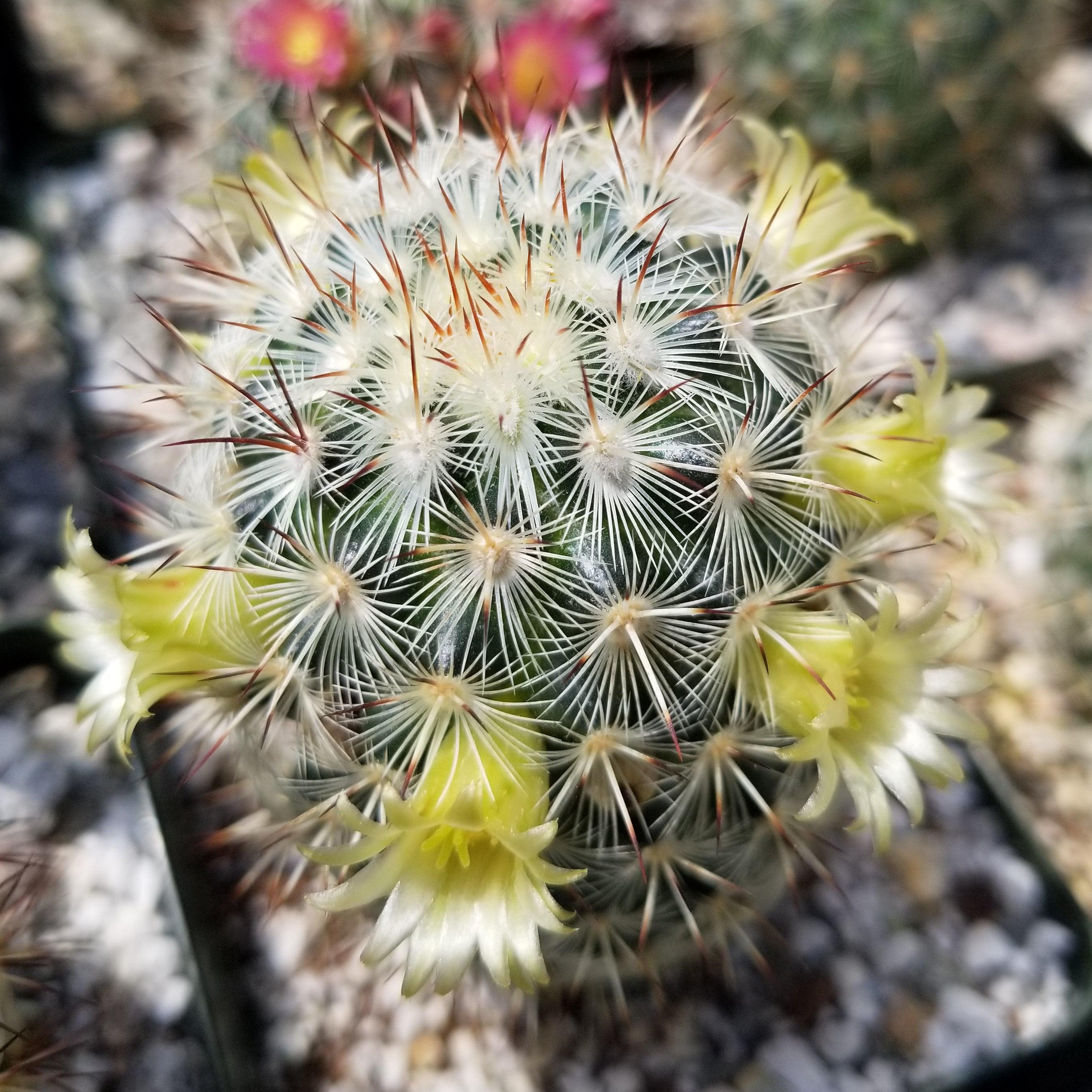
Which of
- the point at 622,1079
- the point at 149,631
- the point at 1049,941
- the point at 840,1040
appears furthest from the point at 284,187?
the point at 1049,941

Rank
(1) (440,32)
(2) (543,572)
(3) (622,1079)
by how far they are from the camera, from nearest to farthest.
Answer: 1. (2) (543,572)
2. (3) (622,1079)
3. (1) (440,32)

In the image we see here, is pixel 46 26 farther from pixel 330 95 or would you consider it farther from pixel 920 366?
pixel 920 366

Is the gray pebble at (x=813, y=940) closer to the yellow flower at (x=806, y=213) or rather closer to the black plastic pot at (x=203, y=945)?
the black plastic pot at (x=203, y=945)

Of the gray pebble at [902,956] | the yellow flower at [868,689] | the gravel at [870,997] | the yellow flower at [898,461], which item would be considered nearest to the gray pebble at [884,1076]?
the gravel at [870,997]

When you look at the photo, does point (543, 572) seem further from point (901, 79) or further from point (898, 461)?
point (901, 79)

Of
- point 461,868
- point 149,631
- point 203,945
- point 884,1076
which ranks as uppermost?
point 149,631

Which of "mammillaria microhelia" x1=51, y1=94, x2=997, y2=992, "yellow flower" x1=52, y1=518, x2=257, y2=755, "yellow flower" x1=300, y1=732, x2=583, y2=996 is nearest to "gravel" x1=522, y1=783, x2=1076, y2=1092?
"mammillaria microhelia" x1=51, y1=94, x2=997, y2=992

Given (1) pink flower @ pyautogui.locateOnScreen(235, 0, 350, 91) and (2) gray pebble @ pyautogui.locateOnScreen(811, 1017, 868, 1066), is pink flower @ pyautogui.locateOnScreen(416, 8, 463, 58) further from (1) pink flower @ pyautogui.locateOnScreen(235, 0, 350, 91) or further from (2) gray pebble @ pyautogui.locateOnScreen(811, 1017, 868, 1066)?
(2) gray pebble @ pyautogui.locateOnScreen(811, 1017, 868, 1066)
